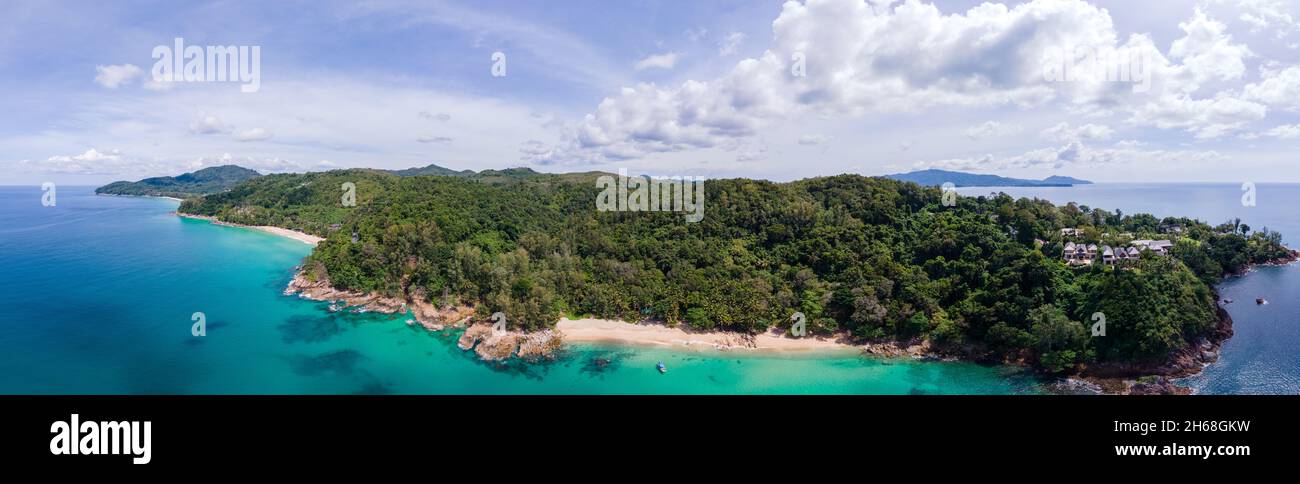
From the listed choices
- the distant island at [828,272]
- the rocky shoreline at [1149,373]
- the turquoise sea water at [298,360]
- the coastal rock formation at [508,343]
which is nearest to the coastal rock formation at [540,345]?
the coastal rock formation at [508,343]

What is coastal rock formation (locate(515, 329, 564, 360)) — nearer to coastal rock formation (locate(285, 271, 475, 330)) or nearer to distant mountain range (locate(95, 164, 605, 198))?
coastal rock formation (locate(285, 271, 475, 330))

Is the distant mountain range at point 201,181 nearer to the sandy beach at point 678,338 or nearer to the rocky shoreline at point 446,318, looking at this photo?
the rocky shoreline at point 446,318

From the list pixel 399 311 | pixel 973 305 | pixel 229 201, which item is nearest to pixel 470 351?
pixel 399 311

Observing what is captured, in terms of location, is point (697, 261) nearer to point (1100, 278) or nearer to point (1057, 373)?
point (1057, 373)

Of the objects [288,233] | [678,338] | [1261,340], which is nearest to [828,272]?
[678,338]

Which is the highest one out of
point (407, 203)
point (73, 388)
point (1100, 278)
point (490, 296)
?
point (407, 203)

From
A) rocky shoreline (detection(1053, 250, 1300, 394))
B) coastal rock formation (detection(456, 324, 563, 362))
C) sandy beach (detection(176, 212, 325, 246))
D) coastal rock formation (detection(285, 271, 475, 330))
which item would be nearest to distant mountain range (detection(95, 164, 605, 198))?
sandy beach (detection(176, 212, 325, 246))
